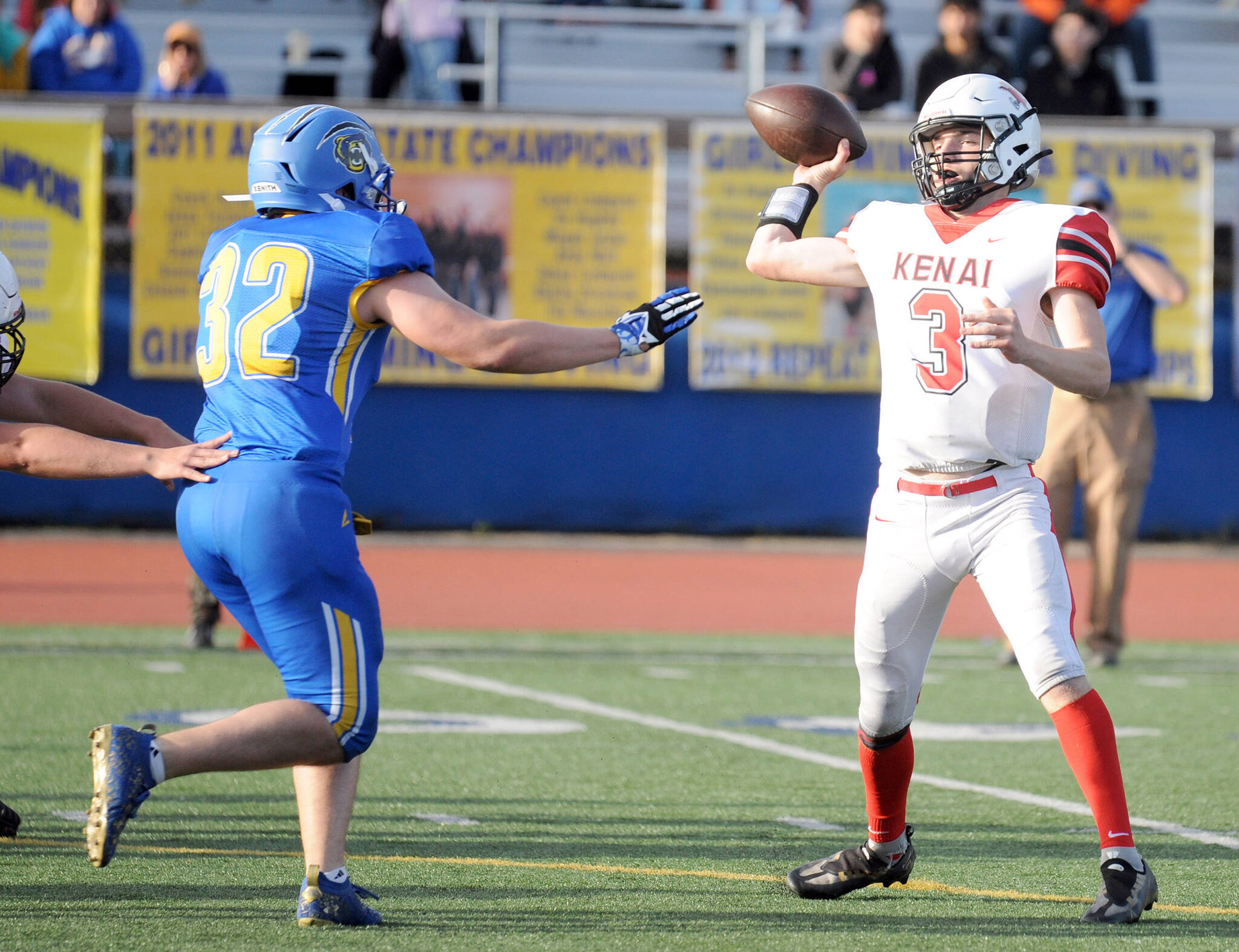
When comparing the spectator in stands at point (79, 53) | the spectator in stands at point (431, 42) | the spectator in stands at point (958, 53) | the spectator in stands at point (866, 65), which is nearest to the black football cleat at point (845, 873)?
the spectator in stands at point (958, 53)

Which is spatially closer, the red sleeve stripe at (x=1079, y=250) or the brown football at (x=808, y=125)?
the red sleeve stripe at (x=1079, y=250)

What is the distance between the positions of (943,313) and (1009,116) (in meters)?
0.54

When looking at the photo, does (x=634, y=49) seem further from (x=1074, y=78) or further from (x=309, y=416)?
(x=309, y=416)

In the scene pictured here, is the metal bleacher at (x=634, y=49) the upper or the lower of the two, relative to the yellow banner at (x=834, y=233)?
upper

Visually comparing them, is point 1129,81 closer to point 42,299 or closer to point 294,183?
point 42,299

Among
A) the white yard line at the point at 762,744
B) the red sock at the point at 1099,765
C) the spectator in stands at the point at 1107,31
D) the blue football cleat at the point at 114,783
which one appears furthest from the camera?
the spectator in stands at the point at 1107,31

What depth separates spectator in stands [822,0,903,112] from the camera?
14695mm

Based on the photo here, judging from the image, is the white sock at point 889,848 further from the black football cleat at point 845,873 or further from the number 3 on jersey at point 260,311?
the number 3 on jersey at point 260,311

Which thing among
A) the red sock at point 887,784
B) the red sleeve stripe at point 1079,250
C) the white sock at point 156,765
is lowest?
the red sock at point 887,784

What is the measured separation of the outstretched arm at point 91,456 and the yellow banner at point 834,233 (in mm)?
10804

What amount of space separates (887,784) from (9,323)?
240 centimetres

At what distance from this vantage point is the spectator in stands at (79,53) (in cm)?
1416

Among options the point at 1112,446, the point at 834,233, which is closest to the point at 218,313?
the point at 1112,446

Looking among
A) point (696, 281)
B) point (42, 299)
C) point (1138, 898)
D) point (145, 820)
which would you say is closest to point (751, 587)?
point (696, 281)
